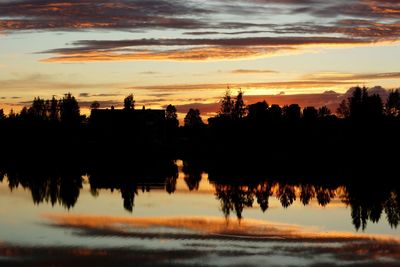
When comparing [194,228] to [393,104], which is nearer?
[194,228]

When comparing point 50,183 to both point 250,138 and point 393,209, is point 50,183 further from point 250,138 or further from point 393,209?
point 250,138

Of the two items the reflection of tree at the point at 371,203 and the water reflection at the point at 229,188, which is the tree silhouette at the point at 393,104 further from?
the reflection of tree at the point at 371,203

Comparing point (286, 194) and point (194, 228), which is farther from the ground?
point (286, 194)

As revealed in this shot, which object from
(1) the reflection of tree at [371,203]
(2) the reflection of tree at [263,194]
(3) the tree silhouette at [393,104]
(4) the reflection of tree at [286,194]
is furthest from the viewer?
(3) the tree silhouette at [393,104]

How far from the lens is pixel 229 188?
6938 cm

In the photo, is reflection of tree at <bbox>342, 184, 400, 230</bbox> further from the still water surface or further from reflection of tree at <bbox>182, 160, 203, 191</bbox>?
reflection of tree at <bbox>182, 160, 203, 191</bbox>

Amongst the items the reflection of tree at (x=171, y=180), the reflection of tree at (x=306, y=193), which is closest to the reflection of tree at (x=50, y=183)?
the reflection of tree at (x=171, y=180)

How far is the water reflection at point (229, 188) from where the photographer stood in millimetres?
54375

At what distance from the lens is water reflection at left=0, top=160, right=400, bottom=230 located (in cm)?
5438

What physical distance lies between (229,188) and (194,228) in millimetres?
26009

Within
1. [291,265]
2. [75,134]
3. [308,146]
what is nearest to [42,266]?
[291,265]

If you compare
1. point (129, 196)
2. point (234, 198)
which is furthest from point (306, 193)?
point (129, 196)

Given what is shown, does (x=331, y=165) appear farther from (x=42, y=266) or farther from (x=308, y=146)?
(x=42, y=266)

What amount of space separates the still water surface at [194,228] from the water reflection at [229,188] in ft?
0.45
